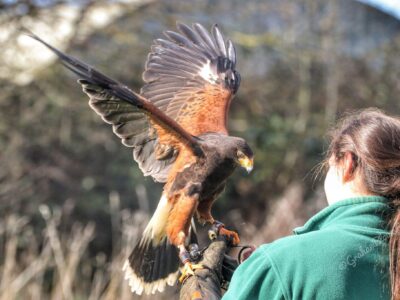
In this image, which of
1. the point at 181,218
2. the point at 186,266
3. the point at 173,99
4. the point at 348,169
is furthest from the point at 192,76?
the point at 348,169

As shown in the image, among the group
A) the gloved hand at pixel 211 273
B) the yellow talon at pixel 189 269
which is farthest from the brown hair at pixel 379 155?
the yellow talon at pixel 189 269

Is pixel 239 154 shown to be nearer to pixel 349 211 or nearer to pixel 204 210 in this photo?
pixel 204 210

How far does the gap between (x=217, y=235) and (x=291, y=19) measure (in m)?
8.43

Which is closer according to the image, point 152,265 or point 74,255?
point 152,265

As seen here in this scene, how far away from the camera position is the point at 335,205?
7.16 feet

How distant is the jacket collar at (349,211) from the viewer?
83.6 inches

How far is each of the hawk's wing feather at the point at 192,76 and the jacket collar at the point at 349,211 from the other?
6.01 ft

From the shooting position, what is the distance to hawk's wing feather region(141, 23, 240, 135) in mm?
4062

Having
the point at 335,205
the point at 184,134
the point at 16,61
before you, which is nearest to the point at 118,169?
the point at 16,61

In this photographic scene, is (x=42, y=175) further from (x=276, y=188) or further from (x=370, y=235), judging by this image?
(x=370, y=235)

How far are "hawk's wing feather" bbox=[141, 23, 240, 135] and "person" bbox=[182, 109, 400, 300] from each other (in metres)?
1.79

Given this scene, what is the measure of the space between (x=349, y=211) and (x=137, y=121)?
5.54ft

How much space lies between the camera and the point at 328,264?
6.55 ft

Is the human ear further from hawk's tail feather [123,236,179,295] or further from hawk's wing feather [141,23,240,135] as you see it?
hawk's wing feather [141,23,240,135]
